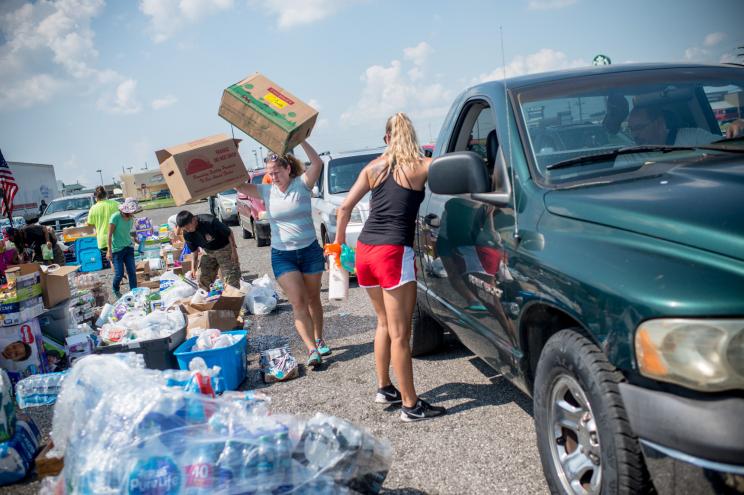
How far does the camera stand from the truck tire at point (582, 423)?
80.4 inches

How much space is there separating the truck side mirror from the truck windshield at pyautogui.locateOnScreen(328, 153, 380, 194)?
18.7ft

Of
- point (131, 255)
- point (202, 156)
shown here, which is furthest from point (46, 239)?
point (202, 156)

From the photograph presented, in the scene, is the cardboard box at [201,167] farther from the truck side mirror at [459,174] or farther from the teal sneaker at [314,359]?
the truck side mirror at [459,174]

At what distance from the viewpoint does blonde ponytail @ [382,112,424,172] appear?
12.3 ft

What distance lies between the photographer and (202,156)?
15.5 ft

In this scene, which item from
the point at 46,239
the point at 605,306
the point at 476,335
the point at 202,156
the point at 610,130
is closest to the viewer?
the point at 605,306

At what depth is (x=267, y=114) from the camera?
4512 millimetres

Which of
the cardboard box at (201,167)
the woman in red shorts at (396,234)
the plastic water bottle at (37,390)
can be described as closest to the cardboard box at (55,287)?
the plastic water bottle at (37,390)

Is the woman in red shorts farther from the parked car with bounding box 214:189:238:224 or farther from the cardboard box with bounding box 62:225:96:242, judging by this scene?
the parked car with bounding box 214:189:238:224

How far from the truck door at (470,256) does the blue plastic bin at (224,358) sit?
1816 millimetres

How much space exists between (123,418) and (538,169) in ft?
7.32

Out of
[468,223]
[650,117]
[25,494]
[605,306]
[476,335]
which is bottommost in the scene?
[25,494]

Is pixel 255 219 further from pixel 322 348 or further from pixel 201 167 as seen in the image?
pixel 201 167

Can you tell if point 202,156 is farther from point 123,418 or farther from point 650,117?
point 650,117
